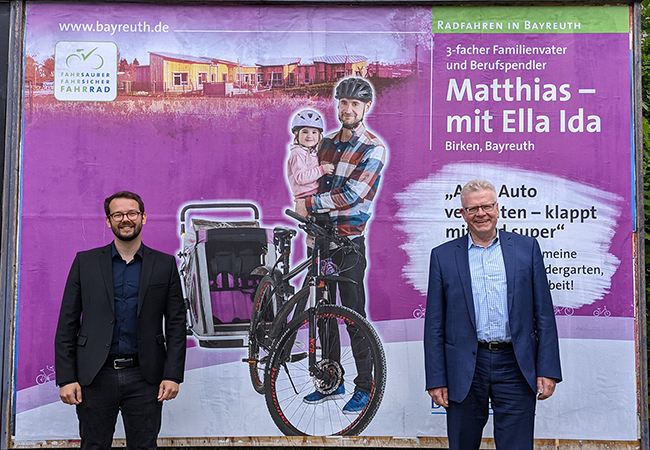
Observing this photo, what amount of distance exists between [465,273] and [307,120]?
177cm

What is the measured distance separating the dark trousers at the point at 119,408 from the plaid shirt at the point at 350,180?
1.70 m

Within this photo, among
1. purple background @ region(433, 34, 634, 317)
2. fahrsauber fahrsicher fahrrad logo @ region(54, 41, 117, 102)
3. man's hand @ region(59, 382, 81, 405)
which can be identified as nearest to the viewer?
man's hand @ region(59, 382, 81, 405)

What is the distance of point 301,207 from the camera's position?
4035 millimetres

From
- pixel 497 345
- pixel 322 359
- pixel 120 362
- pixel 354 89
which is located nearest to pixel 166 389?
pixel 120 362

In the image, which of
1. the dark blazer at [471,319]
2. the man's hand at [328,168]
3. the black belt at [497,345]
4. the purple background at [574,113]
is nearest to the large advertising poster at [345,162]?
the purple background at [574,113]

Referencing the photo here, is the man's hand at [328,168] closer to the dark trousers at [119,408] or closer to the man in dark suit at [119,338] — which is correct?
the man in dark suit at [119,338]

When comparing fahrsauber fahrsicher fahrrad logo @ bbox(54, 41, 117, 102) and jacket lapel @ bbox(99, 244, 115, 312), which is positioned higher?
fahrsauber fahrsicher fahrrad logo @ bbox(54, 41, 117, 102)

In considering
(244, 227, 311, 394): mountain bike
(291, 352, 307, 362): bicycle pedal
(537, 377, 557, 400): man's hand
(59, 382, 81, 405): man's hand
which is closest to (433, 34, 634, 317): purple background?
(537, 377, 557, 400): man's hand

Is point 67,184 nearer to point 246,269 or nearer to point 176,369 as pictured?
point 246,269

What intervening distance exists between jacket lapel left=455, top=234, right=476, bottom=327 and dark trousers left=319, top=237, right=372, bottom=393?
1.09 meters

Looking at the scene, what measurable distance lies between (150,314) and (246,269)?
1.11 meters

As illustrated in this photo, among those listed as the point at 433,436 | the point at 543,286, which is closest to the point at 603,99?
the point at 543,286

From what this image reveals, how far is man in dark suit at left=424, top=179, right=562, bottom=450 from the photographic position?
2.88 meters

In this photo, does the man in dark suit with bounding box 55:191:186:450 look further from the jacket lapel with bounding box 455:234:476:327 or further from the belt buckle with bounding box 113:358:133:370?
the jacket lapel with bounding box 455:234:476:327
